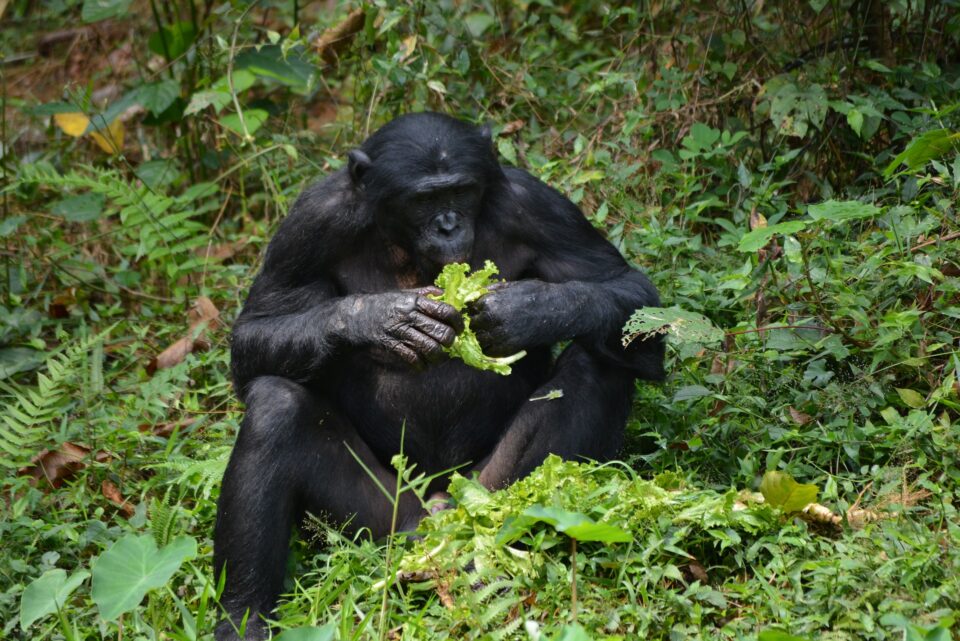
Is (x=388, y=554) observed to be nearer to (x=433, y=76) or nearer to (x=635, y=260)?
(x=635, y=260)

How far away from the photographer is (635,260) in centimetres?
788

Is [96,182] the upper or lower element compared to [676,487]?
upper

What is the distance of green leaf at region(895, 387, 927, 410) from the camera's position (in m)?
5.84

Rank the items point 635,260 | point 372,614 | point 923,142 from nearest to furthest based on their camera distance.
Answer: point 372,614 → point 923,142 → point 635,260

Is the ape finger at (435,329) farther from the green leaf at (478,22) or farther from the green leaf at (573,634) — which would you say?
the green leaf at (478,22)

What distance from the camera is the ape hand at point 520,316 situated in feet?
18.9

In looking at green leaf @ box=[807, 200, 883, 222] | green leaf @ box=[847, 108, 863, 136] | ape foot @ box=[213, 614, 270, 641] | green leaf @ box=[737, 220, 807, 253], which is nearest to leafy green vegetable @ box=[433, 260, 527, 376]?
green leaf @ box=[737, 220, 807, 253]

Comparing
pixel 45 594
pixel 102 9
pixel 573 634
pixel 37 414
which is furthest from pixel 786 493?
pixel 102 9

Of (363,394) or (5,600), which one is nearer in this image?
(5,600)

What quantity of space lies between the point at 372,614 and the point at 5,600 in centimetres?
192

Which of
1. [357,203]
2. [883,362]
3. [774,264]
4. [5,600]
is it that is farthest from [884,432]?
[5,600]

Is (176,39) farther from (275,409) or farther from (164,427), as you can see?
(275,409)

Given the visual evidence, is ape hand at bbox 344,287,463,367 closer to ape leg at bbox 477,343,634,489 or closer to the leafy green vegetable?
the leafy green vegetable

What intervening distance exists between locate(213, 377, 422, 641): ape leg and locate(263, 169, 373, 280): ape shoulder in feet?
2.23
